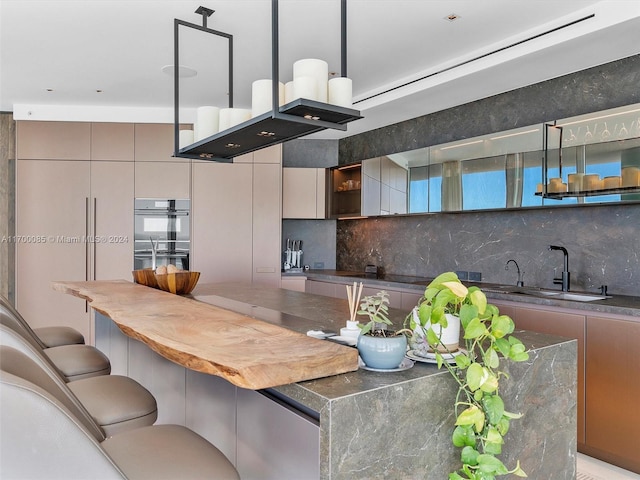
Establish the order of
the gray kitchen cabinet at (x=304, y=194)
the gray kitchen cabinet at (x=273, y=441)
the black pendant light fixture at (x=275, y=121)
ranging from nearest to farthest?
1. the gray kitchen cabinet at (x=273, y=441)
2. the black pendant light fixture at (x=275, y=121)
3. the gray kitchen cabinet at (x=304, y=194)

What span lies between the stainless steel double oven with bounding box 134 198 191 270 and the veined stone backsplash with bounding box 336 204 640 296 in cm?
204

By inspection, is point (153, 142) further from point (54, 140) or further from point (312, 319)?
point (312, 319)

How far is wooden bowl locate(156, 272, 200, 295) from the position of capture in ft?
10.1

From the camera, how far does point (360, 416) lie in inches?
43.9

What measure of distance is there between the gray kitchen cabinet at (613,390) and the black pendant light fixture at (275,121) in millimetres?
1910

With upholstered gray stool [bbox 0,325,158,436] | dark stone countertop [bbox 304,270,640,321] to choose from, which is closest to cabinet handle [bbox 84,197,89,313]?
dark stone countertop [bbox 304,270,640,321]

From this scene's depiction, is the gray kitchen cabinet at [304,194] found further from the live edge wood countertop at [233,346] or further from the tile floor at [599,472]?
the live edge wood countertop at [233,346]

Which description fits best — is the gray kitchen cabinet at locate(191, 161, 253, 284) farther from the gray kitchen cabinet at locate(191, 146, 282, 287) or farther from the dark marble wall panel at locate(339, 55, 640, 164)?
the dark marble wall panel at locate(339, 55, 640, 164)

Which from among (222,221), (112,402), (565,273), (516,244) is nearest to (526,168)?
(516,244)

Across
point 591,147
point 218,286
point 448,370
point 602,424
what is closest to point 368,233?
point 218,286

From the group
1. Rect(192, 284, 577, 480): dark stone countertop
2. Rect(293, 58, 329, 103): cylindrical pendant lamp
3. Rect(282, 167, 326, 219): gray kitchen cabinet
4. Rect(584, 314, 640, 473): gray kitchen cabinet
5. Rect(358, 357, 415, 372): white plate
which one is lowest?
Rect(584, 314, 640, 473): gray kitchen cabinet

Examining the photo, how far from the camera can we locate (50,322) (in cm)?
525

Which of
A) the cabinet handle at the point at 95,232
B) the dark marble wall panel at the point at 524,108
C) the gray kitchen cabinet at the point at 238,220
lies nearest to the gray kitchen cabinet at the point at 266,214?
the gray kitchen cabinet at the point at 238,220

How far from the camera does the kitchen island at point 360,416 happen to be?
1.12 metres
